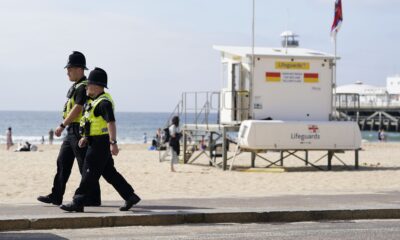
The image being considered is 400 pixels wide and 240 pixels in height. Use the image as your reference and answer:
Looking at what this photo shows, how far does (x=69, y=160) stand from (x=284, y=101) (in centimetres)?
1403

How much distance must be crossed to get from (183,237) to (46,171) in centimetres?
1599

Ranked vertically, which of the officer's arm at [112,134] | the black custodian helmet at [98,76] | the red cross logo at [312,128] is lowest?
the red cross logo at [312,128]

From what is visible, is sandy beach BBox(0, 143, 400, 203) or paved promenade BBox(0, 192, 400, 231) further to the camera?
sandy beach BBox(0, 143, 400, 203)

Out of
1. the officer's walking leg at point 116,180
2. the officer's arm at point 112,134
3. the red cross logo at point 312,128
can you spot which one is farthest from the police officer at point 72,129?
the red cross logo at point 312,128

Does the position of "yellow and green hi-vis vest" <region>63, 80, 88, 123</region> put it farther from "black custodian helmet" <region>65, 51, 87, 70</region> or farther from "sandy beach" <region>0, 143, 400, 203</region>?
"sandy beach" <region>0, 143, 400, 203</region>

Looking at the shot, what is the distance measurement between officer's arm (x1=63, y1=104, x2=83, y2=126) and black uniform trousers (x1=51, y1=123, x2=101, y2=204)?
Result: 113mm

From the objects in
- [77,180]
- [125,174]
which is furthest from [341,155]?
[77,180]

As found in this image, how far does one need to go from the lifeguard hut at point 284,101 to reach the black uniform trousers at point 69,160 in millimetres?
12445

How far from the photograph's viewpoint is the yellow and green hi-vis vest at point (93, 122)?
10.2 metres

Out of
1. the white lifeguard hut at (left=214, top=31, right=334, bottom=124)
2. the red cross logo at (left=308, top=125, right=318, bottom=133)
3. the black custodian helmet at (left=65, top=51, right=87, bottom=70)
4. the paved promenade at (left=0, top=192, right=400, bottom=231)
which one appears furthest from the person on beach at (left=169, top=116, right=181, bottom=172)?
the black custodian helmet at (left=65, top=51, right=87, bottom=70)

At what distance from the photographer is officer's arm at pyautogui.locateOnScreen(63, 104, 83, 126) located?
10.6 meters

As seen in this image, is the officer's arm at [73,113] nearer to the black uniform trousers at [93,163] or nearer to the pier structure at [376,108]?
the black uniform trousers at [93,163]

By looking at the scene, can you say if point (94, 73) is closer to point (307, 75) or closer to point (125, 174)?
point (125, 174)

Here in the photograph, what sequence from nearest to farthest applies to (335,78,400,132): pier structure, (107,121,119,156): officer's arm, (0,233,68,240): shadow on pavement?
(0,233,68,240): shadow on pavement, (107,121,119,156): officer's arm, (335,78,400,132): pier structure
